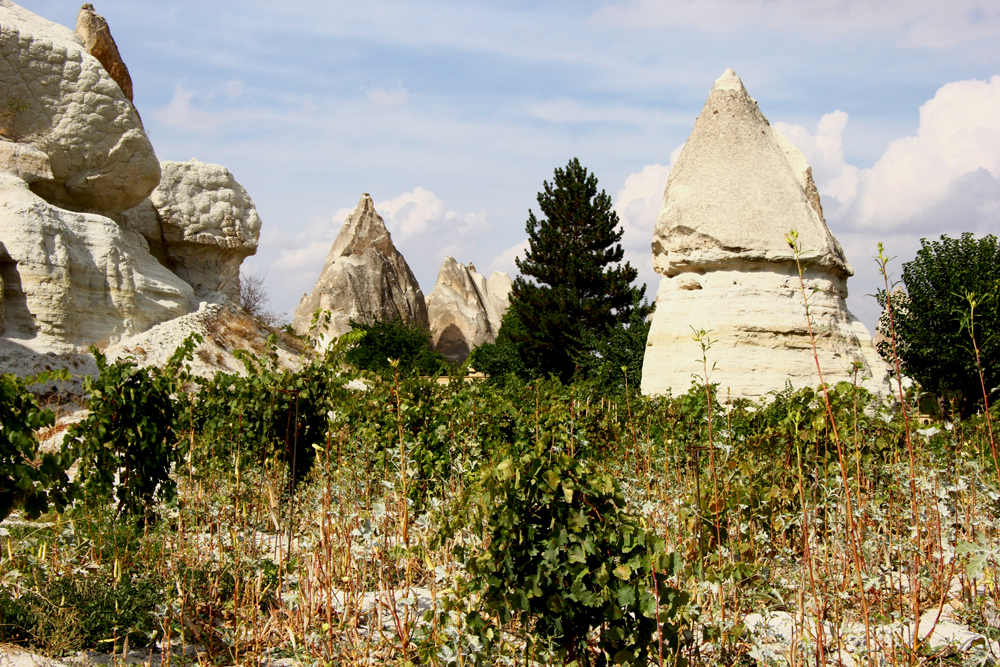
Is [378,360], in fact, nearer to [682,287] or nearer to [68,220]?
[68,220]

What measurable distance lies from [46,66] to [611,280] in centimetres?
1333

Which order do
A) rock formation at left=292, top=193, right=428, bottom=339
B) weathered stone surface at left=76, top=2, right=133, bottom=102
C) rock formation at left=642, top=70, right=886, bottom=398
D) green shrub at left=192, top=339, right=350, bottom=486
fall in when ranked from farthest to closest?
rock formation at left=292, top=193, right=428, bottom=339
weathered stone surface at left=76, top=2, right=133, bottom=102
rock formation at left=642, top=70, right=886, bottom=398
green shrub at left=192, top=339, right=350, bottom=486

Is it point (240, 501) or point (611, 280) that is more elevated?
point (611, 280)

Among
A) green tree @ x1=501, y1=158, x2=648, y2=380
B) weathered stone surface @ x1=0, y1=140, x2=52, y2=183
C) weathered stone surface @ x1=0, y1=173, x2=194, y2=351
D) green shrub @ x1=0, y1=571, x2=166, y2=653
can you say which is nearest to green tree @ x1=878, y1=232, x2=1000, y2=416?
green tree @ x1=501, y1=158, x2=648, y2=380

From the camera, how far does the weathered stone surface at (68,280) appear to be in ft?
38.1

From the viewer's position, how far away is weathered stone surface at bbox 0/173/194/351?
11625 millimetres

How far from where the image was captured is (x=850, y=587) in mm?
3229

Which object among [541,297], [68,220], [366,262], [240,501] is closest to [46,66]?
[68,220]

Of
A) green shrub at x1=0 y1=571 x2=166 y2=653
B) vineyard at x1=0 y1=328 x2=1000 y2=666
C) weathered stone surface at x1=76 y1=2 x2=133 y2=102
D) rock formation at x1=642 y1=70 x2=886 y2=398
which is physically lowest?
green shrub at x1=0 y1=571 x2=166 y2=653

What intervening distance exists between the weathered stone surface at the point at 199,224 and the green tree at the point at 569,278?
25.0 feet

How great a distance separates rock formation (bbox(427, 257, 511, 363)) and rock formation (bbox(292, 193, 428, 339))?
3.15 meters

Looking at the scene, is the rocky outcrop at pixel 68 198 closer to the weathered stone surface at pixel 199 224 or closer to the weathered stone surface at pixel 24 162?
the weathered stone surface at pixel 24 162

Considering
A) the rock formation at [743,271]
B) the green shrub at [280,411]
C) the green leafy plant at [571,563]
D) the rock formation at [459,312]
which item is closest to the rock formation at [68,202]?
the green shrub at [280,411]

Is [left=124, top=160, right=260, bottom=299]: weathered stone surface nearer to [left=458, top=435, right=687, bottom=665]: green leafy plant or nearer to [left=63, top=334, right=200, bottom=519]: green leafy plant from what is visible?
[left=63, top=334, right=200, bottom=519]: green leafy plant
